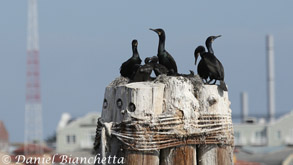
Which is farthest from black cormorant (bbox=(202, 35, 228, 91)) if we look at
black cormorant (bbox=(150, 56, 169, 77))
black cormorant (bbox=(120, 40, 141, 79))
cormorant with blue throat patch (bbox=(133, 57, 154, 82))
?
black cormorant (bbox=(120, 40, 141, 79))

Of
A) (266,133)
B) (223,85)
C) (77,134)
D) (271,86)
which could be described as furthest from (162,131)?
(271,86)

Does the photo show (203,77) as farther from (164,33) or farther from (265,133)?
(265,133)

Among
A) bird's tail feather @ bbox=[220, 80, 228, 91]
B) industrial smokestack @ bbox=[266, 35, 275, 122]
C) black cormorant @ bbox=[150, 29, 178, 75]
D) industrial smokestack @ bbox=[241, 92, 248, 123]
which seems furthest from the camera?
industrial smokestack @ bbox=[241, 92, 248, 123]

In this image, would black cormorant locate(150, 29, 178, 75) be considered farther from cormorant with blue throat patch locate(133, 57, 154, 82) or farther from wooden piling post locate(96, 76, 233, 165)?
wooden piling post locate(96, 76, 233, 165)

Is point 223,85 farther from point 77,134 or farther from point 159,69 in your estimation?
point 77,134

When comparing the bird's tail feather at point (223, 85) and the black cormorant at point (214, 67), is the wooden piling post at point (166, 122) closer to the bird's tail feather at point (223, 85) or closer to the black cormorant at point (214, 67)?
the bird's tail feather at point (223, 85)

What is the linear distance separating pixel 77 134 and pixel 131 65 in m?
122

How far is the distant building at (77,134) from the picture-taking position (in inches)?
5162

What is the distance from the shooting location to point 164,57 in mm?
12359

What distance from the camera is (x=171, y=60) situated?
483 inches

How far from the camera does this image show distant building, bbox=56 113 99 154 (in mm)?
131125

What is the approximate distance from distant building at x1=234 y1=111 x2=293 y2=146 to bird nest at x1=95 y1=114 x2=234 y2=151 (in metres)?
120

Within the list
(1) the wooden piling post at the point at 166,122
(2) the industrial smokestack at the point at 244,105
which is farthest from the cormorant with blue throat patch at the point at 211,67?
(2) the industrial smokestack at the point at 244,105

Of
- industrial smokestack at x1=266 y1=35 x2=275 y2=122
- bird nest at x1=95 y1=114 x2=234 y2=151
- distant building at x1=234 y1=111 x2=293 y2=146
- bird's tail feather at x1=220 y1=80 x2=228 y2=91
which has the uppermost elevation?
bird's tail feather at x1=220 y1=80 x2=228 y2=91
